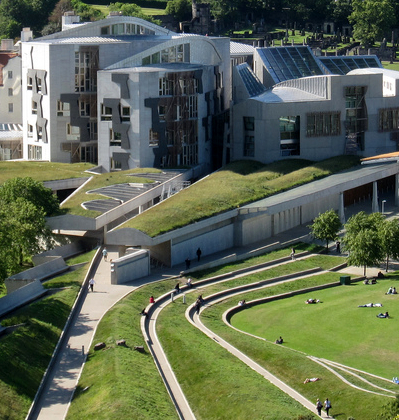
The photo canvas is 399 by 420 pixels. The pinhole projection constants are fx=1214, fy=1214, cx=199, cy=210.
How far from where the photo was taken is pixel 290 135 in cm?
11238

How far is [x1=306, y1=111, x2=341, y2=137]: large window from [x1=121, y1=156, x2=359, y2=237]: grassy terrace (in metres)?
2.78

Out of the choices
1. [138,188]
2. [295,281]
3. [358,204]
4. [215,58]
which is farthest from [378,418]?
[215,58]

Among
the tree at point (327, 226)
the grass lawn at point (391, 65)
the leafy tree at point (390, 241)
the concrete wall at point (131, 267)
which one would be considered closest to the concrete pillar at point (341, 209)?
the tree at point (327, 226)

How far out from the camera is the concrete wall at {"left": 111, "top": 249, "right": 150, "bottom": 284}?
82312 millimetres

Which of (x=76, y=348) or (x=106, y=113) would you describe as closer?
(x=76, y=348)

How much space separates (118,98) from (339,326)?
131 feet

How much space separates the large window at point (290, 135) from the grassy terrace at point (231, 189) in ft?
6.65

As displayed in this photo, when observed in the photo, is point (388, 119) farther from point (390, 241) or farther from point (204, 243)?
point (204, 243)

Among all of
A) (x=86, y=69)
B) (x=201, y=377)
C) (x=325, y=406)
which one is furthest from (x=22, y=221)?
(x=325, y=406)

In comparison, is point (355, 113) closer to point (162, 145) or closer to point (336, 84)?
point (336, 84)

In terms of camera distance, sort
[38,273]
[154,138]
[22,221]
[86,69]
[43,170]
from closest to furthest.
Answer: [38,273] < [22,221] < [43,170] < [154,138] < [86,69]

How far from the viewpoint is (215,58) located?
4835 inches

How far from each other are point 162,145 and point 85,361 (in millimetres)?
45764

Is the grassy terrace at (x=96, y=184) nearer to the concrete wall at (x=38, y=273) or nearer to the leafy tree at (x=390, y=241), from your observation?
the concrete wall at (x=38, y=273)
